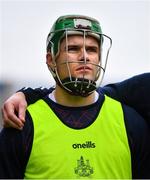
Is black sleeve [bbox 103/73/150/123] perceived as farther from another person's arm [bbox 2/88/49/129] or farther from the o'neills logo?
another person's arm [bbox 2/88/49/129]

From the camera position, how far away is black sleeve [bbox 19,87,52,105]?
4.46 metres

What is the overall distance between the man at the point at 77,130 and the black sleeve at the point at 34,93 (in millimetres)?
45

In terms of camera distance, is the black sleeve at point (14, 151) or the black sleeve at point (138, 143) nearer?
the black sleeve at point (14, 151)

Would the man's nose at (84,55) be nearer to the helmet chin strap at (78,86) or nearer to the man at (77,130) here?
the man at (77,130)

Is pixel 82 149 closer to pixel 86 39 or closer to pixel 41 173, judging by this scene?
pixel 41 173

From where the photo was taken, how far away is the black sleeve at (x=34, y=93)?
446cm

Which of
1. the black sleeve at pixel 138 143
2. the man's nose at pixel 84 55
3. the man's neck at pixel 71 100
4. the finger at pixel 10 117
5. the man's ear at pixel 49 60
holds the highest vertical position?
the man's nose at pixel 84 55

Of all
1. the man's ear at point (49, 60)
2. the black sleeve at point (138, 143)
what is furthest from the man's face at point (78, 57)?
the black sleeve at point (138, 143)

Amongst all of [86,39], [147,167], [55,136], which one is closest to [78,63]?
[86,39]

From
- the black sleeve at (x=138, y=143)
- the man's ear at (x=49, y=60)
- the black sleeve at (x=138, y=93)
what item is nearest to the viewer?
the black sleeve at (x=138, y=143)

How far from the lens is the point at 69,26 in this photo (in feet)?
14.5

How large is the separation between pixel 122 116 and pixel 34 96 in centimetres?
58

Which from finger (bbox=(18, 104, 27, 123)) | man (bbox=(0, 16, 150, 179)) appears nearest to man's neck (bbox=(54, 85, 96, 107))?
man (bbox=(0, 16, 150, 179))

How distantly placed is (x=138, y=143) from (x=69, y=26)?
33.3 inches
